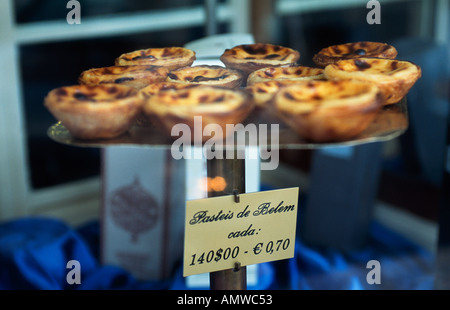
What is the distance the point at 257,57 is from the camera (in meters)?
0.66

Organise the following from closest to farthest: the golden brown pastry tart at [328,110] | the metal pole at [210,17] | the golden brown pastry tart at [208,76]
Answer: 1. the golden brown pastry tart at [328,110]
2. the golden brown pastry tart at [208,76]
3. the metal pole at [210,17]

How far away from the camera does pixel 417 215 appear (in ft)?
5.65

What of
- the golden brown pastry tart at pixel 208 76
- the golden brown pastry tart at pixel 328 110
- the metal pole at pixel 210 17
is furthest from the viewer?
the metal pole at pixel 210 17

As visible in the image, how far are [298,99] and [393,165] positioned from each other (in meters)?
1.40

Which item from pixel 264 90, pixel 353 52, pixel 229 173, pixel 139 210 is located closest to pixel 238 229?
pixel 229 173

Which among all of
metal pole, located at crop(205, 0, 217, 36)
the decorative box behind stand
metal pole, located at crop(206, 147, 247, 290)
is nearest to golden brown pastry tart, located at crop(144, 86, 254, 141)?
metal pole, located at crop(206, 147, 247, 290)

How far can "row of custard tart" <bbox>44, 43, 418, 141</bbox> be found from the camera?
50cm

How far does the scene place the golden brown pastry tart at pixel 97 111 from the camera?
51cm

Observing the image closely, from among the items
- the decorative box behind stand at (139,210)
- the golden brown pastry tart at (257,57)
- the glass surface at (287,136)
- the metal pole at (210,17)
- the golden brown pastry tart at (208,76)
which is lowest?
the decorative box behind stand at (139,210)

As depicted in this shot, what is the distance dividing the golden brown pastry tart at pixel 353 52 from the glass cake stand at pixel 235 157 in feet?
0.26

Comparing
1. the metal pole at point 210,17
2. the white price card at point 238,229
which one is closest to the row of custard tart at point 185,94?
the white price card at point 238,229

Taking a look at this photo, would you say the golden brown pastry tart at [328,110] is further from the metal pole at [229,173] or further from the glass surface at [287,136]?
the metal pole at [229,173]

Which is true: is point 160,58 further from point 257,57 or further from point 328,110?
point 328,110

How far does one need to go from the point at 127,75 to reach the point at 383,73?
31cm
